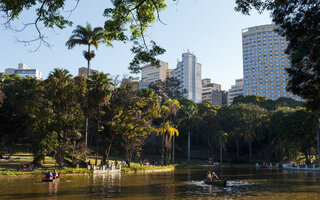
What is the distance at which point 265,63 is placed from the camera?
182m

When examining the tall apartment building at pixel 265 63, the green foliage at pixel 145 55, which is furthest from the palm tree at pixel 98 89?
the tall apartment building at pixel 265 63

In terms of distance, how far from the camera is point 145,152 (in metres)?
82.0

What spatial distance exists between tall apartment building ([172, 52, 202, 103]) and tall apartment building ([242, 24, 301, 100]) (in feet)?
102

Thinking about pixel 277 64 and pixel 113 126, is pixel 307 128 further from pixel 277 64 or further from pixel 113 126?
pixel 277 64

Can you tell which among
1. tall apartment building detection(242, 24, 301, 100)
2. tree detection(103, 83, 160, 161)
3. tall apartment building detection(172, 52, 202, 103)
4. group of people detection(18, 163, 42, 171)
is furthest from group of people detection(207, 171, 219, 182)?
tall apartment building detection(242, 24, 301, 100)

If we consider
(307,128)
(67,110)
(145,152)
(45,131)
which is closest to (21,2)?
(45,131)

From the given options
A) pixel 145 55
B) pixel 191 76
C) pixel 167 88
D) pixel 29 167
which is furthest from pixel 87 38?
pixel 191 76

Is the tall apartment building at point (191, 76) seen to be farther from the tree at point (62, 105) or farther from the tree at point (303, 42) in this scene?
the tree at point (303, 42)

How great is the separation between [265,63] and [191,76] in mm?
46942

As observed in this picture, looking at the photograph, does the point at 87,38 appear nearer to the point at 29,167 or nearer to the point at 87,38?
the point at 87,38

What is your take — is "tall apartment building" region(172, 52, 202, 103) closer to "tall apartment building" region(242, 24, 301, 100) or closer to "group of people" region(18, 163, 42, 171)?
"tall apartment building" region(242, 24, 301, 100)

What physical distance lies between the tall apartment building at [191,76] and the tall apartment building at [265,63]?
31114mm

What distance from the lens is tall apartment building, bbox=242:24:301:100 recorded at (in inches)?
7023

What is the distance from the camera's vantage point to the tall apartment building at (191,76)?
182m
